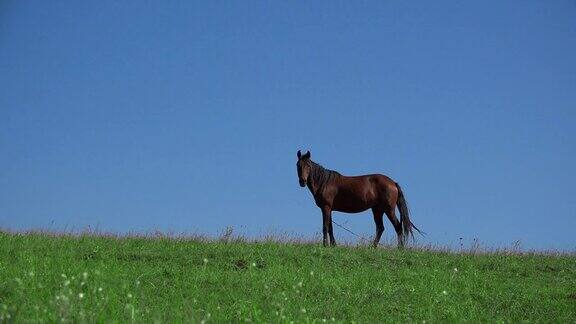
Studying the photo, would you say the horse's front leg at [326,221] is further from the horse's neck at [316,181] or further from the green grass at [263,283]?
the green grass at [263,283]

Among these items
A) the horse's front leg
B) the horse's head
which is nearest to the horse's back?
the horse's front leg

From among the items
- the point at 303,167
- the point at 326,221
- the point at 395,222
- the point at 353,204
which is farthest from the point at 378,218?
the point at 303,167

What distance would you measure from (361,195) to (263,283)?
364 inches

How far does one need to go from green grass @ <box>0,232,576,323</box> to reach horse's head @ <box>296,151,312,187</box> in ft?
8.67

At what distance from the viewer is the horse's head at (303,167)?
21406 mm

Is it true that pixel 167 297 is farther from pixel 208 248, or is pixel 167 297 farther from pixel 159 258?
pixel 208 248

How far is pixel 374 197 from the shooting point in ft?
74.1

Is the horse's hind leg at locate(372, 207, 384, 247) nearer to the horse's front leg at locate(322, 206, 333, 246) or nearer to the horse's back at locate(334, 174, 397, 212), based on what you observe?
the horse's back at locate(334, 174, 397, 212)

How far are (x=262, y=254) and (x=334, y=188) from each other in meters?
5.74

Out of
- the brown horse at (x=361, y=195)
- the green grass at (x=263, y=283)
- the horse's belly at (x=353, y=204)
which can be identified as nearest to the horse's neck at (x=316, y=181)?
the brown horse at (x=361, y=195)

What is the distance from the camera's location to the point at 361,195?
73.6 ft

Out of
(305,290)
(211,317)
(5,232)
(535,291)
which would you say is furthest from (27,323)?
(5,232)

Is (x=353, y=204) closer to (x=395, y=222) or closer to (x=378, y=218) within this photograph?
(x=378, y=218)

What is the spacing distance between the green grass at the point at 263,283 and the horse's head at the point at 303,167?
2643 millimetres
